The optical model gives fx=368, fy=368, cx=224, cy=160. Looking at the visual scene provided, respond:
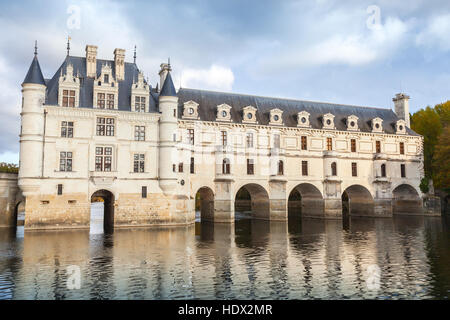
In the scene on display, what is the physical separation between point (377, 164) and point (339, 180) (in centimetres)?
711

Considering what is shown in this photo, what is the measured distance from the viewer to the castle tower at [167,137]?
123ft

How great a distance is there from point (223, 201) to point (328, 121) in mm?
19073

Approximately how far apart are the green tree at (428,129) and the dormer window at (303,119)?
23.8 m

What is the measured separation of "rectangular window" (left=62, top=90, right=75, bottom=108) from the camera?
35.7 metres

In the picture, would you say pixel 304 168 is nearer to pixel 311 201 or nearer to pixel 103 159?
pixel 311 201

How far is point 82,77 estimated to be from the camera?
37.8 metres

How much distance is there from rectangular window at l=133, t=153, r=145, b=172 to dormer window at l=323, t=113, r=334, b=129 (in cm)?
2519

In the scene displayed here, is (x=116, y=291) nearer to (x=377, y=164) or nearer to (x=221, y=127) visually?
(x=221, y=127)

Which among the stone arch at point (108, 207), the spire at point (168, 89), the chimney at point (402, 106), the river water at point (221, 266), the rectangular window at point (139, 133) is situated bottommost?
the river water at point (221, 266)

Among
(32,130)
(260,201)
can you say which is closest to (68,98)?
(32,130)

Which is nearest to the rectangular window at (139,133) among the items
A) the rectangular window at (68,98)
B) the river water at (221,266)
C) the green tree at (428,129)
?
the rectangular window at (68,98)

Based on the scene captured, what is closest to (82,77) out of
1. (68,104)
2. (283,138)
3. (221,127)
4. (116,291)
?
(68,104)

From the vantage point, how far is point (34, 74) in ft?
114

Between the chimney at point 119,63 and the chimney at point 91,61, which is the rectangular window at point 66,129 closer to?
the chimney at point 91,61
